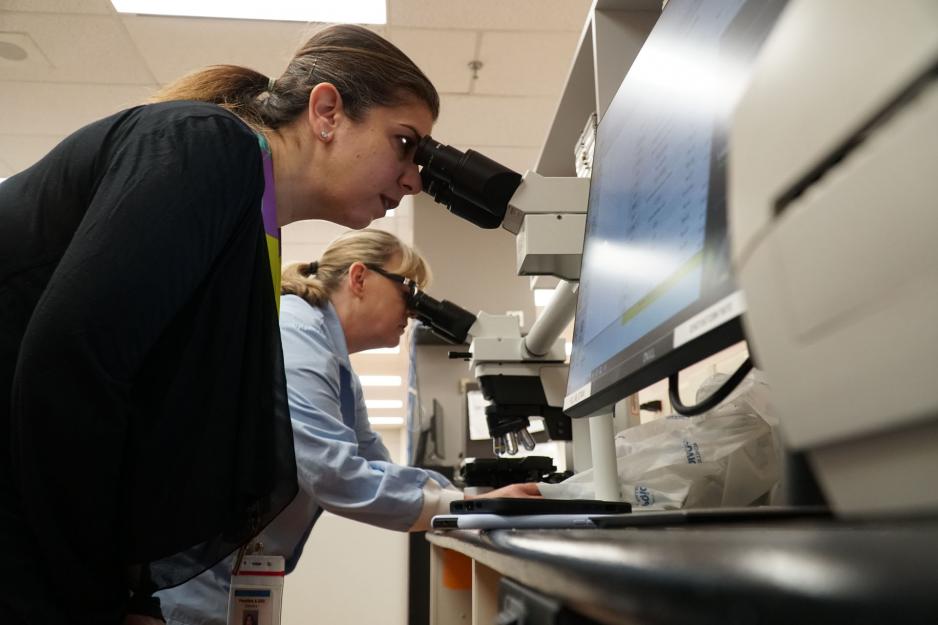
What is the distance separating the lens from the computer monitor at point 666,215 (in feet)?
1.40

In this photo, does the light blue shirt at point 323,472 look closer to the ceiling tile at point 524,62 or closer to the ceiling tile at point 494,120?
the ceiling tile at point 524,62

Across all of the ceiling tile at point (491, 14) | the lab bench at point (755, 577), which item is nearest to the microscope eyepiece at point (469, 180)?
the lab bench at point (755, 577)

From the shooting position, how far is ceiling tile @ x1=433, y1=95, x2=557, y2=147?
10.8 feet

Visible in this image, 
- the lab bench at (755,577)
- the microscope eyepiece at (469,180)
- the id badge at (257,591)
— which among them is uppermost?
the microscope eyepiece at (469,180)

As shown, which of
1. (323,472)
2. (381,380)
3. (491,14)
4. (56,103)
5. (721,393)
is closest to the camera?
(721,393)

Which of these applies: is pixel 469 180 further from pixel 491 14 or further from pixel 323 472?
pixel 491 14

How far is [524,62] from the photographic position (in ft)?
9.85

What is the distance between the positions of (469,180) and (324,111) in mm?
236

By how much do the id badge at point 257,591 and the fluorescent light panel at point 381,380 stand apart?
7123 mm

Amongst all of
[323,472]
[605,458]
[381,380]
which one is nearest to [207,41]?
[323,472]

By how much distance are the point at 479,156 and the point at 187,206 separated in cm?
51

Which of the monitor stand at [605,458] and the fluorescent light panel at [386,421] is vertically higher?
the fluorescent light panel at [386,421]

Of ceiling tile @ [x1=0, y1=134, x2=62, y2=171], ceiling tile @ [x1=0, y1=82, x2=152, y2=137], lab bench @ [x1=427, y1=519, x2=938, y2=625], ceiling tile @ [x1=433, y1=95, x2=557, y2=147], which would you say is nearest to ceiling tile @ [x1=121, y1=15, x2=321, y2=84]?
ceiling tile @ [x1=0, y1=82, x2=152, y2=137]

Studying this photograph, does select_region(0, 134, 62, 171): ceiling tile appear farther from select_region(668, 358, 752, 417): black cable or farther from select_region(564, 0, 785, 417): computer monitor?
select_region(668, 358, 752, 417): black cable
